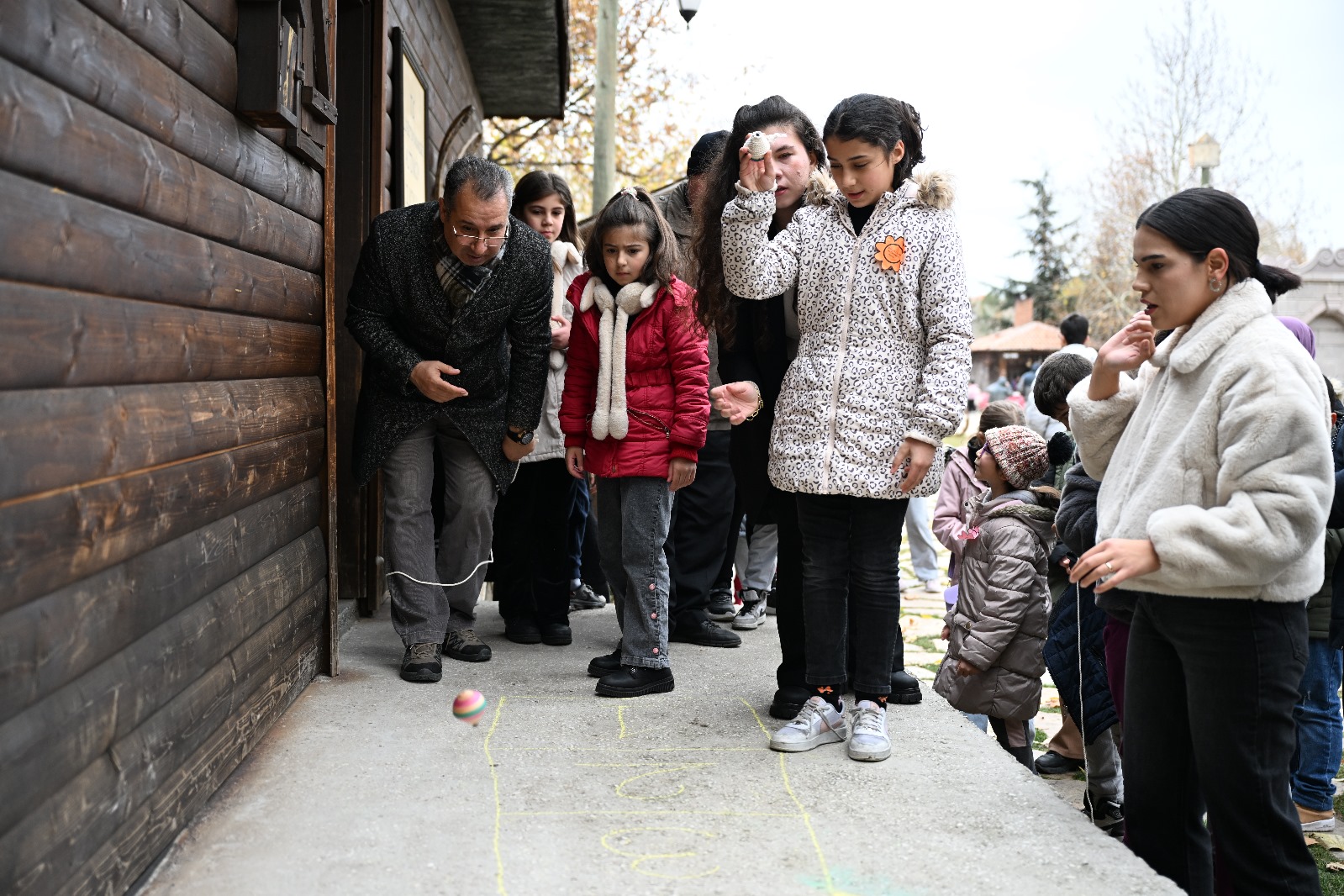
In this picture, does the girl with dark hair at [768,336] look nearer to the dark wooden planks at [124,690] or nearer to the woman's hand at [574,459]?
the woman's hand at [574,459]

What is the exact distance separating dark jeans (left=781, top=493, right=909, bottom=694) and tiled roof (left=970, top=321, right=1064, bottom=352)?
4413 cm

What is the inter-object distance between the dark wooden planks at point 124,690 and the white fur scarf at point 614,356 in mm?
1242

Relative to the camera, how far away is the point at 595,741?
3625 millimetres

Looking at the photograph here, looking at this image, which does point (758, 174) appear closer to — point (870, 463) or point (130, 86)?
point (870, 463)

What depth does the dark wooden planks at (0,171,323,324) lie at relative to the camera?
6.29 feet

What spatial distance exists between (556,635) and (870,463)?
2.00 meters

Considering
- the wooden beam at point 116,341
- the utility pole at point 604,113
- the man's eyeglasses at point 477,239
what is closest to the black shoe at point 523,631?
the man's eyeglasses at point 477,239

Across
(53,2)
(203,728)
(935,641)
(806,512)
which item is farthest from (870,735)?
(935,641)

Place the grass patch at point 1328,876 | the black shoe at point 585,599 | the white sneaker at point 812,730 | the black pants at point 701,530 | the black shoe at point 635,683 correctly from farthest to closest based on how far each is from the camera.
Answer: the black shoe at point 585,599, the black pants at point 701,530, the black shoe at point 635,683, the grass patch at point 1328,876, the white sneaker at point 812,730

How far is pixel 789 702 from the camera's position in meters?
3.92

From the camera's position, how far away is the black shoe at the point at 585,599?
19.9ft

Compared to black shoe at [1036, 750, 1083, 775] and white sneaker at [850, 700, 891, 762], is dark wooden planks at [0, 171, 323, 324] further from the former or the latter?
black shoe at [1036, 750, 1083, 775]

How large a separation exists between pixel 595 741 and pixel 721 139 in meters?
2.56

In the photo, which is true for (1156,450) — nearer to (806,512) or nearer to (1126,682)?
(1126,682)
